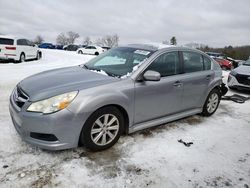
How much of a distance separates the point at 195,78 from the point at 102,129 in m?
2.20

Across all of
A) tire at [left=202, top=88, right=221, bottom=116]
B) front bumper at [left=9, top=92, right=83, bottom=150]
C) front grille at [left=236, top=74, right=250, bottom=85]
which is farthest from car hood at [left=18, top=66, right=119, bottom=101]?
front grille at [left=236, top=74, right=250, bottom=85]

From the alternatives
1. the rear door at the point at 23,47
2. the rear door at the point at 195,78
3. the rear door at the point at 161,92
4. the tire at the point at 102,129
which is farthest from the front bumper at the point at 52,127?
the rear door at the point at 23,47

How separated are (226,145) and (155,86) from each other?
4.98 ft

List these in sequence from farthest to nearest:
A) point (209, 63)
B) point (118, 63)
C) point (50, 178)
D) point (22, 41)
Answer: point (22, 41) → point (209, 63) → point (118, 63) → point (50, 178)

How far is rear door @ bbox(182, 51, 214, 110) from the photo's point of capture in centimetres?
442

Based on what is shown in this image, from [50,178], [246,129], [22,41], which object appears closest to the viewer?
[50,178]

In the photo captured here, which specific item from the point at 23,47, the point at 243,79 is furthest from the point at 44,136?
the point at 23,47

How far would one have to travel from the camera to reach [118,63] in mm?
4227

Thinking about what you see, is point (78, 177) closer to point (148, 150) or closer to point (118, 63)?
point (148, 150)

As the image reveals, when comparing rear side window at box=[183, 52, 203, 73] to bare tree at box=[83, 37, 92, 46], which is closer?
rear side window at box=[183, 52, 203, 73]

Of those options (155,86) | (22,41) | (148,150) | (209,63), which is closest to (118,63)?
(155,86)

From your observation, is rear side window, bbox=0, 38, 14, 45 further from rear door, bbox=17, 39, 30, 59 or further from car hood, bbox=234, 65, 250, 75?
car hood, bbox=234, 65, 250, 75

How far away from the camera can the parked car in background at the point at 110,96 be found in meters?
2.95

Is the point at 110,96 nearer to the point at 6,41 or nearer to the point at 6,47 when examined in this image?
the point at 6,47
